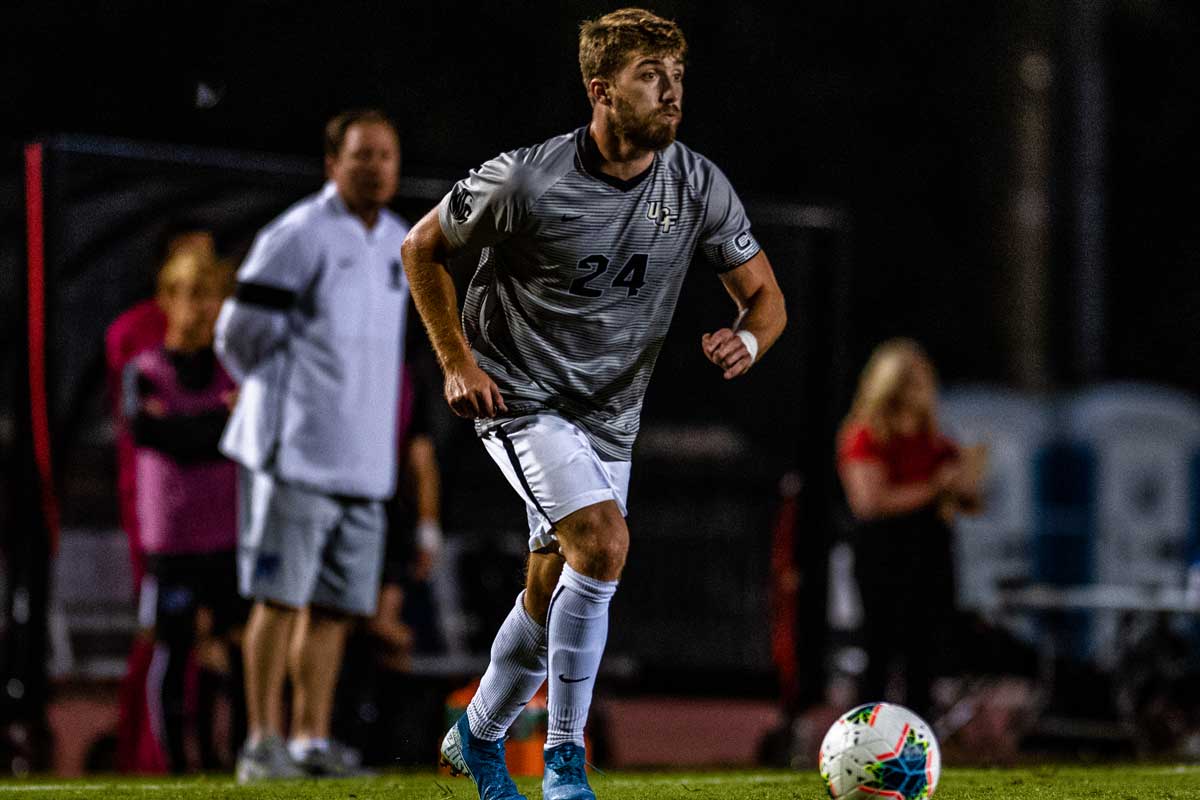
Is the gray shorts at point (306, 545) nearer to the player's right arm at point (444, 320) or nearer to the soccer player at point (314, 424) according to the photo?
the soccer player at point (314, 424)

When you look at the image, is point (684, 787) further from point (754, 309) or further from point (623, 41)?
point (623, 41)

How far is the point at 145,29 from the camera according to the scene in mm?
9766

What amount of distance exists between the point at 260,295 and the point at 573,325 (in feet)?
A: 7.15

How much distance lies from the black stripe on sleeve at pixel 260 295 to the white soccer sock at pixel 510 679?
2.23m

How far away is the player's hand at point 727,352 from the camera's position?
4992 millimetres

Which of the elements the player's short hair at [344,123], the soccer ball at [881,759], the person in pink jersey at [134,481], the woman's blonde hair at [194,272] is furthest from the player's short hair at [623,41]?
the person in pink jersey at [134,481]

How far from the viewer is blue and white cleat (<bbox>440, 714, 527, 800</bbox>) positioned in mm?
5035

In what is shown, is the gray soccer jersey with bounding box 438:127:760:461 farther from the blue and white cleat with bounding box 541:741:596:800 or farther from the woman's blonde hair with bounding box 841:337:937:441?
the woman's blonde hair with bounding box 841:337:937:441

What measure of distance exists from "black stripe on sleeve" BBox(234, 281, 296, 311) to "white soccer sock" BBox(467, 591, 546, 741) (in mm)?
2230

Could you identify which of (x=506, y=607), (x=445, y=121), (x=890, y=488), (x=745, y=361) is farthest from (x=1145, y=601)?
(x=445, y=121)

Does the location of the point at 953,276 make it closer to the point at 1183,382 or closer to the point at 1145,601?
the point at 1183,382

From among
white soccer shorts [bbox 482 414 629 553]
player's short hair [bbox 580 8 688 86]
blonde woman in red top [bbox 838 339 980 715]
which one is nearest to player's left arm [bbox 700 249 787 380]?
white soccer shorts [bbox 482 414 629 553]

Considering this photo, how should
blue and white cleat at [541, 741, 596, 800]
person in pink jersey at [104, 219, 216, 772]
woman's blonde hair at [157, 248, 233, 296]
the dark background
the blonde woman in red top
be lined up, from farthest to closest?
the dark background
the blonde woman in red top
woman's blonde hair at [157, 248, 233, 296]
person in pink jersey at [104, 219, 216, 772]
blue and white cleat at [541, 741, 596, 800]

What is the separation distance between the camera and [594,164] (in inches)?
198
